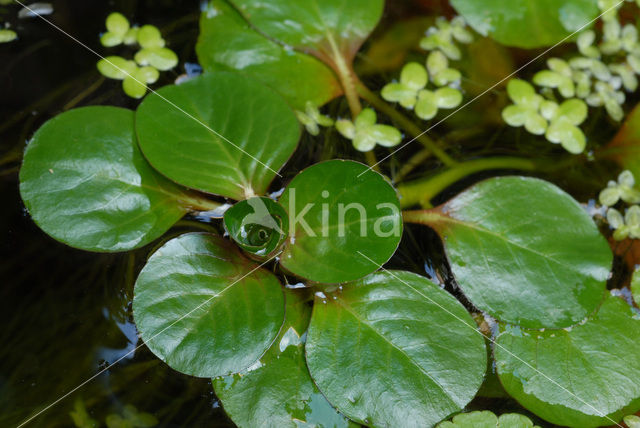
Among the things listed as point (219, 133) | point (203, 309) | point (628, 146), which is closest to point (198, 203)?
point (219, 133)

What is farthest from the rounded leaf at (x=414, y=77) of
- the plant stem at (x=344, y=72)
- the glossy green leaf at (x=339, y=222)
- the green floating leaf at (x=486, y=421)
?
the green floating leaf at (x=486, y=421)

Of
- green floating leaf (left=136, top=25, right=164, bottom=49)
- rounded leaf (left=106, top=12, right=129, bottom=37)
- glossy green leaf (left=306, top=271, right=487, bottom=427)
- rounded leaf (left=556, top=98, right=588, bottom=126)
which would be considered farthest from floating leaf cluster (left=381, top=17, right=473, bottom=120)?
rounded leaf (left=106, top=12, right=129, bottom=37)

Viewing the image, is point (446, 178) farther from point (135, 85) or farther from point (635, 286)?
point (135, 85)

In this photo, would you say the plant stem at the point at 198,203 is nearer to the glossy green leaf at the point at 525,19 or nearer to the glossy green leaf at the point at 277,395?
the glossy green leaf at the point at 277,395

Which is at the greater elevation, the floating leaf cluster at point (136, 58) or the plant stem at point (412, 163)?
the floating leaf cluster at point (136, 58)

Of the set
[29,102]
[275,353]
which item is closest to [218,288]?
[275,353]

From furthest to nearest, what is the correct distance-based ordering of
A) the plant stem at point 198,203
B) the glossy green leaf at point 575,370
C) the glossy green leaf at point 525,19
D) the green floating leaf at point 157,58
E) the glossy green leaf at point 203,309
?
1. the glossy green leaf at point 525,19
2. the green floating leaf at point 157,58
3. the plant stem at point 198,203
4. the glossy green leaf at point 575,370
5. the glossy green leaf at point 203,309

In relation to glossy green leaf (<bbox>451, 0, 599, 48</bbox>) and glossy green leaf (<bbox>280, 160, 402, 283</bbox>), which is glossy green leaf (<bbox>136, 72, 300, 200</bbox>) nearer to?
glossy green leaf (<bbox>280, 160, 402, 283</bbox>)
